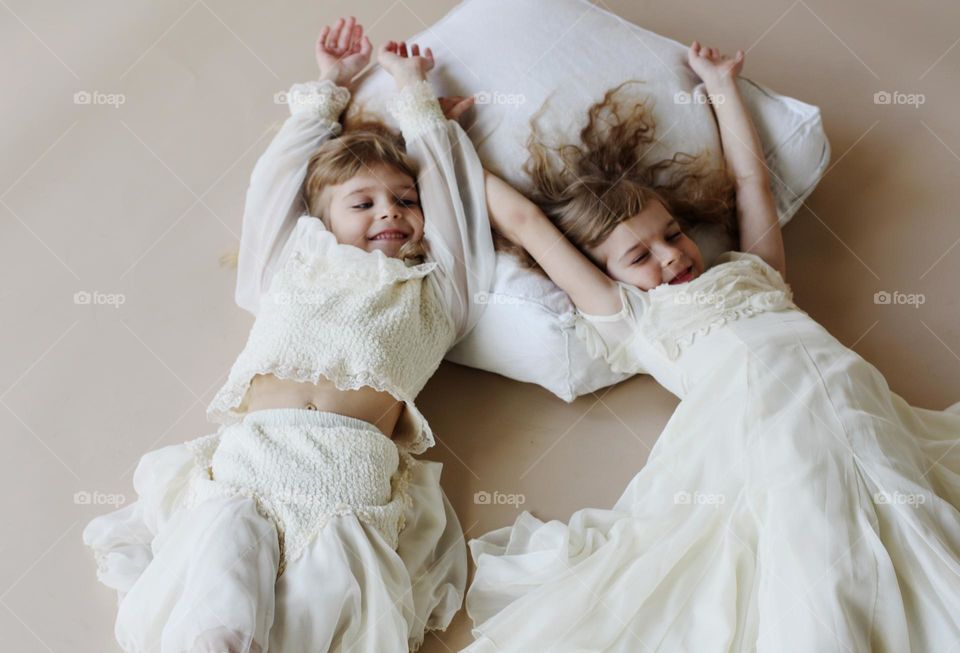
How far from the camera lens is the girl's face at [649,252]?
5.17ft

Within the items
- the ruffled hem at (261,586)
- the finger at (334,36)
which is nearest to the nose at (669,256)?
the ruffled hem at (261,586)

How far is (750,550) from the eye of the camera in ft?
4.28

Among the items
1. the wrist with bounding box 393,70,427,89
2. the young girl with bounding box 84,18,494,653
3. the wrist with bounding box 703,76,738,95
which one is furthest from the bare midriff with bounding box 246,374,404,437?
the wrist with bounding box 703,76,738,95

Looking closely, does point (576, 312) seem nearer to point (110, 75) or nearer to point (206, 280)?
point (206, 280)

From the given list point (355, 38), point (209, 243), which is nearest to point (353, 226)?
point (209, 243)

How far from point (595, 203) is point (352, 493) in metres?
0.63

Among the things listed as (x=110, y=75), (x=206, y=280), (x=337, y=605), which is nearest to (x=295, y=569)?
(x=337, y=605)

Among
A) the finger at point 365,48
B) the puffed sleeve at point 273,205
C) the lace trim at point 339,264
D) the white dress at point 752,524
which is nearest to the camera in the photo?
the white dress at point 752,524

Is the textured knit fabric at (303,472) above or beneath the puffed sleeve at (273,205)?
beneath

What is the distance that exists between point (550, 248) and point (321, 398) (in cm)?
46

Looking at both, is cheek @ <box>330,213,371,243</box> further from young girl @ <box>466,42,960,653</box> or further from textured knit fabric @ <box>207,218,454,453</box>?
young girl @ <box>466,42,960,653</box>

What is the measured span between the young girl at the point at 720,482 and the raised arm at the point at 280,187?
344mm

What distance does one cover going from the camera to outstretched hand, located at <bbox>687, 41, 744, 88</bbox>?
70.7 inches

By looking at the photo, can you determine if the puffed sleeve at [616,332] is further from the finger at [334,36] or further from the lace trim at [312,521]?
the finger at [334,36]
